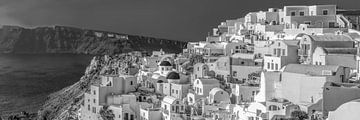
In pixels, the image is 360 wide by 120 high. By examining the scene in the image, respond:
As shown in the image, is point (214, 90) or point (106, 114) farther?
point (106, 114)

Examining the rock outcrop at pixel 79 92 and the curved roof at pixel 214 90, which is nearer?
the curved roof at pixel 214 90

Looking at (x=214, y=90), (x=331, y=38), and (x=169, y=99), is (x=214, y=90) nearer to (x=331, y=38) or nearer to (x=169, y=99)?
(x=169, y=99)

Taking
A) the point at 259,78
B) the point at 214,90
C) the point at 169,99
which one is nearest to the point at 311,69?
the point at 259,78

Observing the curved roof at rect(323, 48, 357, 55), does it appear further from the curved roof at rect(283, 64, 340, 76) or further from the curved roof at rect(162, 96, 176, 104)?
the curved roof at rect(162, 96, 176, 104)

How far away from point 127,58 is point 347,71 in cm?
3169

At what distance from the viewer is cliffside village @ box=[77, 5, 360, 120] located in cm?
2333

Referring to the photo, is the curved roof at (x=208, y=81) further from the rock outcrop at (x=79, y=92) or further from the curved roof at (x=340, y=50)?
the rock outcrop at (x=79, y=92)

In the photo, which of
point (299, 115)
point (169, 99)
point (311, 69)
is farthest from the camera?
point (169, 99)

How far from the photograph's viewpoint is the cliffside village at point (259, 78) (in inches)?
918

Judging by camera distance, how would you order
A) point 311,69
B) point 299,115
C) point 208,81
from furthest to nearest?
1. point 208,81
2. point 311,69
3. point 299,115

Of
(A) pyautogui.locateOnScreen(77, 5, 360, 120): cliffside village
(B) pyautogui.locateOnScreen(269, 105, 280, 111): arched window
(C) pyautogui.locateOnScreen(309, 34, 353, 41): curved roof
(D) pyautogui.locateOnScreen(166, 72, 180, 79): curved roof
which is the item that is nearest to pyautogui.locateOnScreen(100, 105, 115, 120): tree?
(A) pyautogui.locateOnScreen(77, 5, 360, 120): cliffside village

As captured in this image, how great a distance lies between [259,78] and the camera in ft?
101

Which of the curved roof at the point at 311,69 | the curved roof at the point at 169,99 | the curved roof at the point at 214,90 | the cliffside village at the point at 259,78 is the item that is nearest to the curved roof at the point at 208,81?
the cliffside village at the point at 259,78

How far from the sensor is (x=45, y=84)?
83000mm
